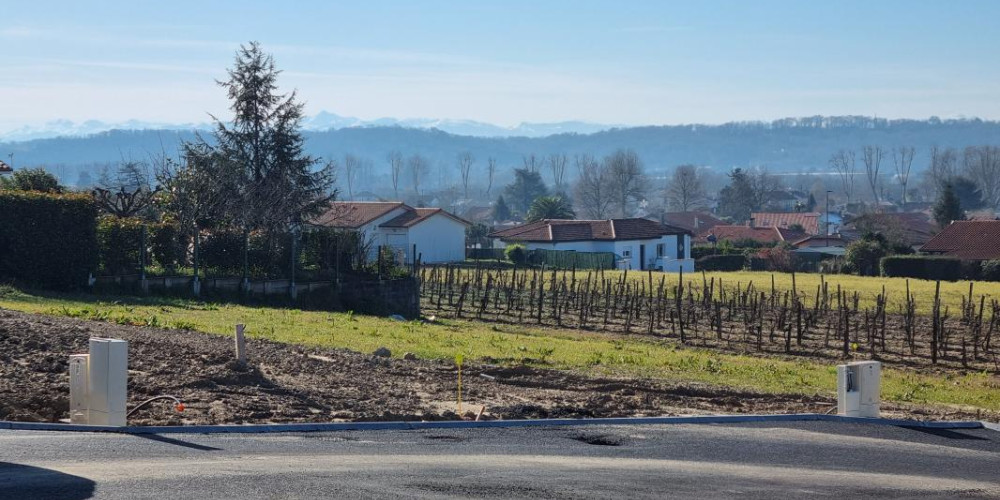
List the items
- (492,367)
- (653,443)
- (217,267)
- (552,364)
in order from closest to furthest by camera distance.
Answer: (653,443) < (492,367) < (552,364) < (217,267)

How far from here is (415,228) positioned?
70.7 metres

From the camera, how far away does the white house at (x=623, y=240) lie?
7700cm

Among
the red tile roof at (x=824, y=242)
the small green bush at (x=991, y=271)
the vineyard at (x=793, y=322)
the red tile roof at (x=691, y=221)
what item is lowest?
the vineyard at (x=793, y=322)

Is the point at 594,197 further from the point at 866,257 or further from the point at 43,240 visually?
the point at 43,240

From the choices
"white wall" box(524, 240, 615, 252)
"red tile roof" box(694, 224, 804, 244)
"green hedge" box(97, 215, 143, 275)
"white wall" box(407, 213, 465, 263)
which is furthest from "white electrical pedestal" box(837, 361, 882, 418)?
"red tile roof" box(694, 224, 804, 244)

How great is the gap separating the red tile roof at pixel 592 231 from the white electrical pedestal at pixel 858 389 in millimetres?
61591

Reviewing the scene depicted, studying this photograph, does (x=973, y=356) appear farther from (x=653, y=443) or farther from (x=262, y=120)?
(x=262, y=120)

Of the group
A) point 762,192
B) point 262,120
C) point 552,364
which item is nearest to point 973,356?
point 552,364

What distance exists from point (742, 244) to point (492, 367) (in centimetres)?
7236

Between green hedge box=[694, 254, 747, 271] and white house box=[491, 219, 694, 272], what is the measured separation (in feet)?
2.90

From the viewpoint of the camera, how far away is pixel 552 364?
21.6m

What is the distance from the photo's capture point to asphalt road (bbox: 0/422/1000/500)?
32.4 ft

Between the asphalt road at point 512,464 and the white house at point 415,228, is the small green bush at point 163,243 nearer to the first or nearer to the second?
the asphalt road at point 512,464

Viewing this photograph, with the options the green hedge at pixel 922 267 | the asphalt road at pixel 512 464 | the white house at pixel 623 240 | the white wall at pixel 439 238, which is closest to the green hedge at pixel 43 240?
the asphalt road at pixel 512 464
